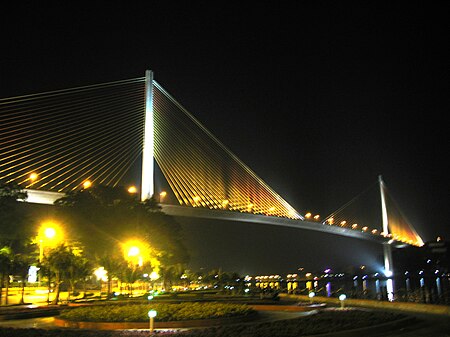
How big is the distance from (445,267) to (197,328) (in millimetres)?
113282

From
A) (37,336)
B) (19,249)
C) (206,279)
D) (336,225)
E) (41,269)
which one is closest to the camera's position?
(37,336)

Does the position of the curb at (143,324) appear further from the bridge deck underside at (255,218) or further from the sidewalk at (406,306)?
the bridge deck underside at (255,218)

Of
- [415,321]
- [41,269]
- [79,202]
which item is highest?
[79,202]

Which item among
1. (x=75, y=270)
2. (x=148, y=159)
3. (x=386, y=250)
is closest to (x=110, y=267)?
(x=75, y=270)

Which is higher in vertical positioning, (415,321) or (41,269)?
(41,269)

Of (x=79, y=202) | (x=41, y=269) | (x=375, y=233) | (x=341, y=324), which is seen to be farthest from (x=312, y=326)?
(x=375, y=233)

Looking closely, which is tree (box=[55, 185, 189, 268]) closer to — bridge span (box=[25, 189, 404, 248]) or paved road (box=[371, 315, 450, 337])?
bridge span (box=[25, 189, 404, 248])

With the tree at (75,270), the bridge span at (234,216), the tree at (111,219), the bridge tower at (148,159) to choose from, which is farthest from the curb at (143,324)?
the bridge span at (234,216)

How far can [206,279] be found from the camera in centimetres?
5769

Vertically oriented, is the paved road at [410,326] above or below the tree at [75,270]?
below

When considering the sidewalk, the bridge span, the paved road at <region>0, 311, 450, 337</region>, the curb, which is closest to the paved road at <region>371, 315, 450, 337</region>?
the paved road at <region>0, 311, 450, 337</region>

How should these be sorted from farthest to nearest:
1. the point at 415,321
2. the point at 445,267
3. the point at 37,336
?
the point at 445,267
the point at 415,321
the point at 37,336

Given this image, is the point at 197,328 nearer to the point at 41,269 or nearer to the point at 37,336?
the point at 37,336

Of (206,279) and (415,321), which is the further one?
(206,279)
